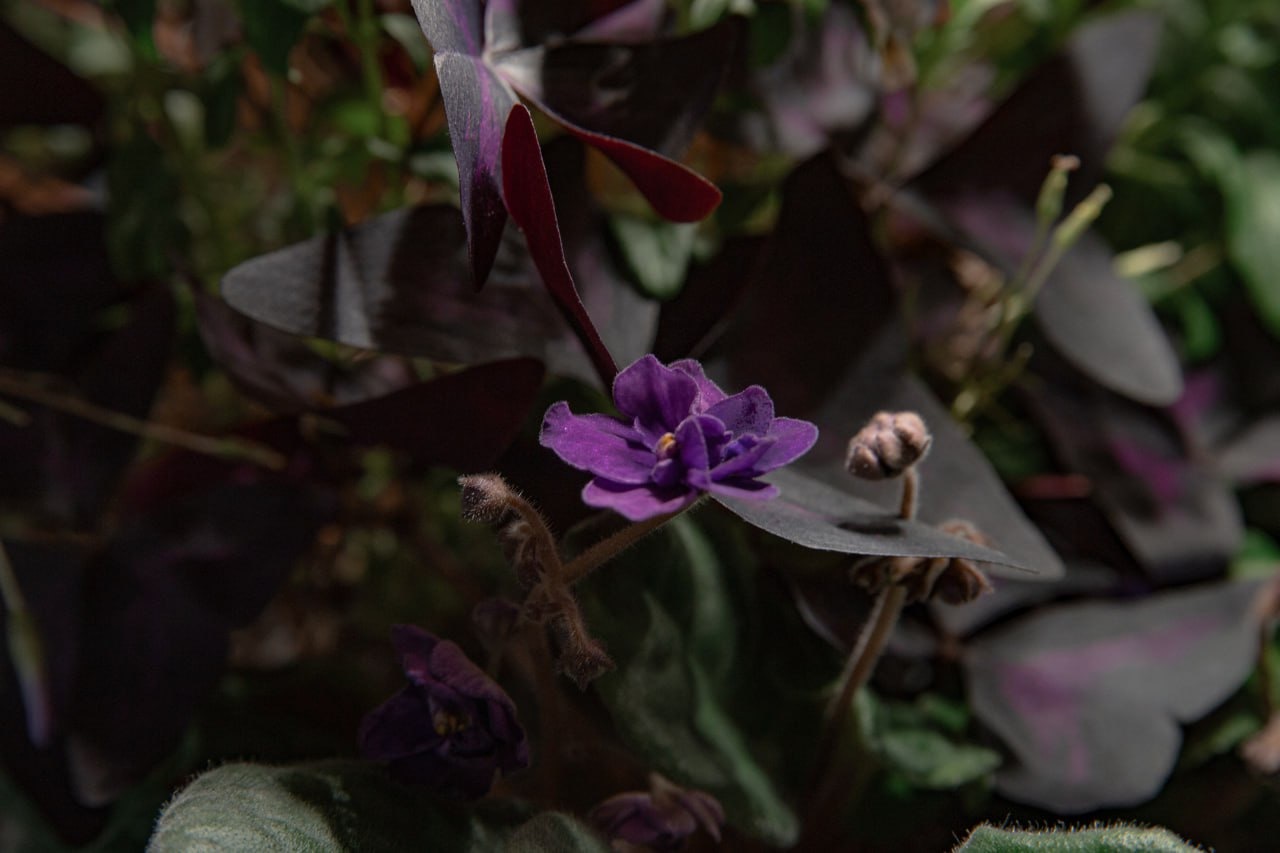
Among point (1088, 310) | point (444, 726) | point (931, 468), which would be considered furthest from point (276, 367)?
point (1088, 310)

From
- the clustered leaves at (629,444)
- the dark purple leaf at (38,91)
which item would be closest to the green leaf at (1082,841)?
the clustered leaves at (629,444)

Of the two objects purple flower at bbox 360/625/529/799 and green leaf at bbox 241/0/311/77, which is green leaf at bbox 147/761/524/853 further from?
green leaf at bbox 241/0/311/77

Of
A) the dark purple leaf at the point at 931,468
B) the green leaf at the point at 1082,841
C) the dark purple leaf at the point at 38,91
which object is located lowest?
the green leaf at the point at 1082,841

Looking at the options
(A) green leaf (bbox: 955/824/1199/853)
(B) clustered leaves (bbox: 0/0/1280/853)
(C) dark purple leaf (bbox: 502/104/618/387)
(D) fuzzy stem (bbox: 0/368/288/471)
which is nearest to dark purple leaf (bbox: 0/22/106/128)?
(B) clustered leaves (bbox: 0/0/1280/853)

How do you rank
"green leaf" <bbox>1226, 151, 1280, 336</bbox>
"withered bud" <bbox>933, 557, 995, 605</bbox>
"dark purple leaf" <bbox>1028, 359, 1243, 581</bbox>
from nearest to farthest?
"withered bud" <bbox>933, 557, 995, 605</bbox> → "dark purple leaf" <bbox>1028, 359, 1243, 581</bbox> → "green leaf" <bbox>1226, 151, 1280, 336</bbox>

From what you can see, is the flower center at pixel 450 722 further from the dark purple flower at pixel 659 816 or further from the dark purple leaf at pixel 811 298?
the dark purple leaf at pixel 811 298

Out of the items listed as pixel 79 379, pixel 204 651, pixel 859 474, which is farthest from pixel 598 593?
pixel 79 379
